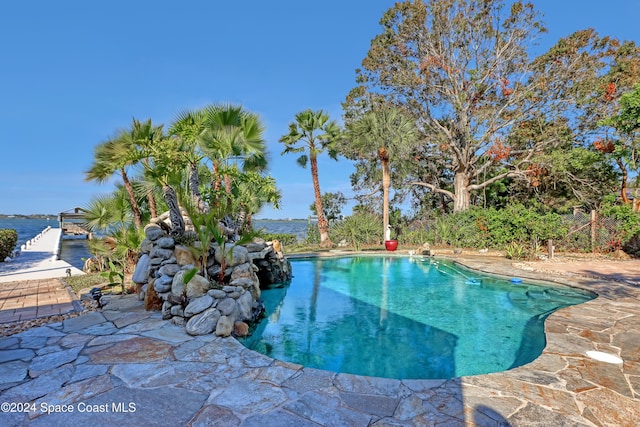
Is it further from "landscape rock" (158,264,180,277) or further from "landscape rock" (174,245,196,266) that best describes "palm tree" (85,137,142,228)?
"landscape rock" (158,264,180,277)

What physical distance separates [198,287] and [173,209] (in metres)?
1.82

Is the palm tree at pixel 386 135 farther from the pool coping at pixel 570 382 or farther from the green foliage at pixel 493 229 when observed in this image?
the pool coping at pixel 570 382

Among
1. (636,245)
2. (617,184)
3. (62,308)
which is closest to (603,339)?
(62,308)

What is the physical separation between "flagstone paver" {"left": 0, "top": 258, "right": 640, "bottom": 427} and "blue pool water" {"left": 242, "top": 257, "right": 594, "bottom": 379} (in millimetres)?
746

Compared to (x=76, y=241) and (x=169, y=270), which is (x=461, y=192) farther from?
(x=76, y=241)

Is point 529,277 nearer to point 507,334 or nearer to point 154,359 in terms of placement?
point 507,334

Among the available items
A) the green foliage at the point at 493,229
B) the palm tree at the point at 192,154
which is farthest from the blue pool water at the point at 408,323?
the green foliage at the point at 493,229

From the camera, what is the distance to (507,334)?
16.1 feet

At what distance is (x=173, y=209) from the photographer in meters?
5.79

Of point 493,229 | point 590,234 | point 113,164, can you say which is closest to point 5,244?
point 113,164

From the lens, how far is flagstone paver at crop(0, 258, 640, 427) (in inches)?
91.8

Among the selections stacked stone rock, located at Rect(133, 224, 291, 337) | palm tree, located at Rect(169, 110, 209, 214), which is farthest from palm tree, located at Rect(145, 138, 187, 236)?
stacked stone rock, located at Rect(133, 224, 291, 337)

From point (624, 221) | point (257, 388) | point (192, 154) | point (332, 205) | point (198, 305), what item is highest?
point (332, 205)

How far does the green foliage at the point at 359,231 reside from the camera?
16.4 metres
